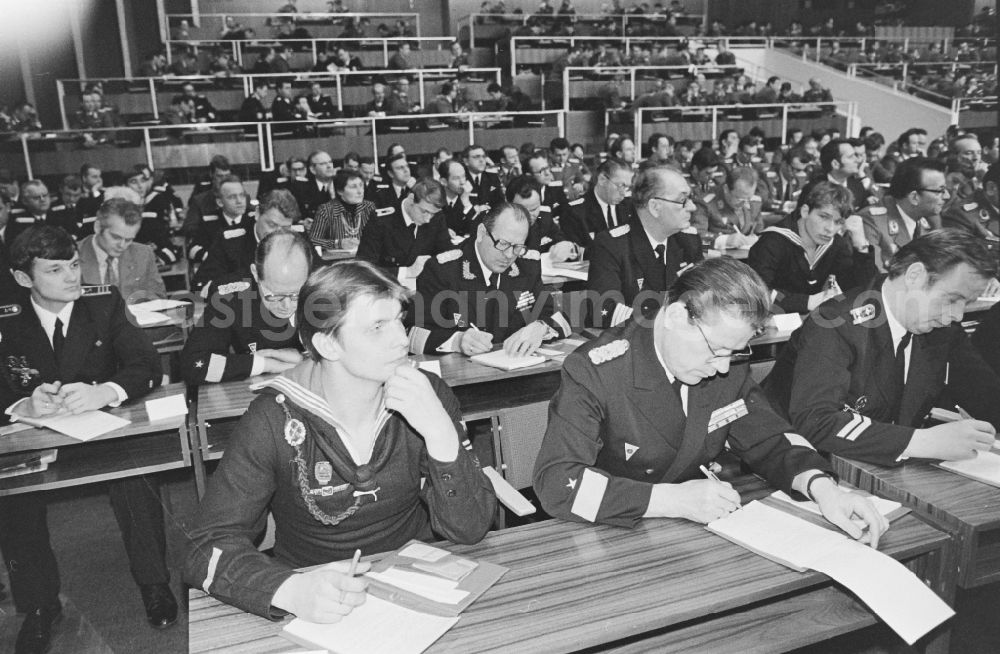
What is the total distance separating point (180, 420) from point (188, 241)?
422 cm

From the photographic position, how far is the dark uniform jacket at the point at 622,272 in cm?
366

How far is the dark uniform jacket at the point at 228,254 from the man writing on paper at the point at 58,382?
2.19 meters

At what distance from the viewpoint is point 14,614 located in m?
2.49

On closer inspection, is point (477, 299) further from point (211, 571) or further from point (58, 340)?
point (211, 571)

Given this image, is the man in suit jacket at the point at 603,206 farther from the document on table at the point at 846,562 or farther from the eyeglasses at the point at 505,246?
the document on table at the point at 846,562

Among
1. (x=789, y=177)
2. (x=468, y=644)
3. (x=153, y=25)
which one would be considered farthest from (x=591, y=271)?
(x=153, y=25)

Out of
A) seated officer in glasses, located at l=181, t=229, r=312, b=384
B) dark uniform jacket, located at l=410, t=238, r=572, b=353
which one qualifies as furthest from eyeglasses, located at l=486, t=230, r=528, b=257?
seated officer in glasses, located at l=181, t=229, r=312, b=384

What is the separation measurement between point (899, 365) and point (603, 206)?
154 inches

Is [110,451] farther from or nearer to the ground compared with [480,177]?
nearer to the ground

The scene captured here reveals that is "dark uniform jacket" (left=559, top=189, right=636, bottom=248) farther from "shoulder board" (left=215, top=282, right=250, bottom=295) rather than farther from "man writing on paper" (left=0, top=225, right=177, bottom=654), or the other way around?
"man writing on paper" (left=0, top=225, right=177, bottom=654)

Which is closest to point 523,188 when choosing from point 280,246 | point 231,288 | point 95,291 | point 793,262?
point 793,262

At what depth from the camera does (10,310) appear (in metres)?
2.62

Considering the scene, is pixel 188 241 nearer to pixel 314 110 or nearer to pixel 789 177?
pixel 314 110

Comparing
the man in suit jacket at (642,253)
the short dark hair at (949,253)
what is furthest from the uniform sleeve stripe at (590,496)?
the man in suit jacket at (642,253)
